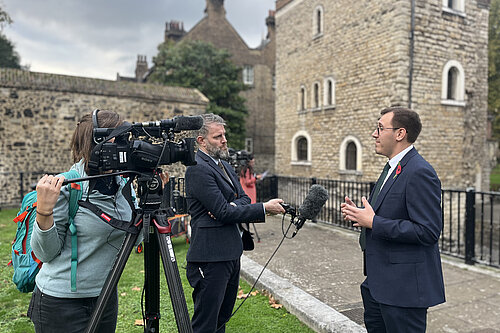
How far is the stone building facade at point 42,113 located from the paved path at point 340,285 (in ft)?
29.9

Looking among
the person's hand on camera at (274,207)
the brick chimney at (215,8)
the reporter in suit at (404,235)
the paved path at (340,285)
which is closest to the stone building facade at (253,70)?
the brick chimney at (215,8)

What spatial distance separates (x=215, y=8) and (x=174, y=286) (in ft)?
101

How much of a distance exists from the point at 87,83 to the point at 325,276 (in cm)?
1173

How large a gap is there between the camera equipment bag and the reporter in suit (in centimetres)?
171

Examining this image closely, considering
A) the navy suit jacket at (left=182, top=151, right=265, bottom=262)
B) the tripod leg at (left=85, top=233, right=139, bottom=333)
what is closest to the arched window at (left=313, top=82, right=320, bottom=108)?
the navy suit jacket at (left=182, top=151, right=265, bottom=262)

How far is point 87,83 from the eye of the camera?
13.3 meters

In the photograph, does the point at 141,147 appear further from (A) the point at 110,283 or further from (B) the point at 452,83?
(B) the point at 452,83

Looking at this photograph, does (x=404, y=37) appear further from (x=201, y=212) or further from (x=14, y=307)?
(x=14, y=307)

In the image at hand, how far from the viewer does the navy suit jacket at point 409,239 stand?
7.33 ft

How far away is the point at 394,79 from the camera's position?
13.7 meters

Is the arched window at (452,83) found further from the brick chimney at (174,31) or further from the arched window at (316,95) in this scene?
the brick chimney at (174,31)

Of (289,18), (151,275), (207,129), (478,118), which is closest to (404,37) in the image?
(478,118)

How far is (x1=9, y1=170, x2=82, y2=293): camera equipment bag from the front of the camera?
6.58 ft

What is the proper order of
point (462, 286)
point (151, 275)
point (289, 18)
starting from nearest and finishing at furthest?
point (151, 275) < point (462, 286) < point (289, 18)
